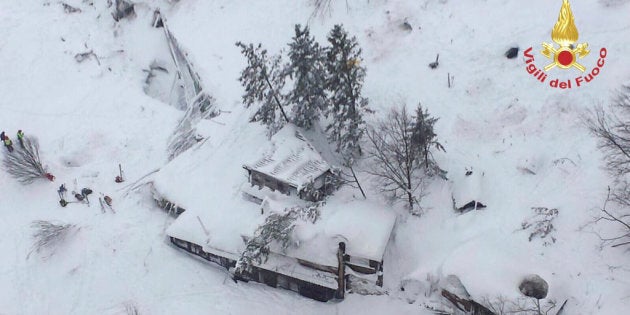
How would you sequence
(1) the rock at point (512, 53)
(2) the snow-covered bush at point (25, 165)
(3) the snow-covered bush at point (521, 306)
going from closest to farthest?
(3) the snow-covered bush at point (521, 306) < (1) the rock at point (512, 53) < (2) the snow-covered bush at point (25, 165)

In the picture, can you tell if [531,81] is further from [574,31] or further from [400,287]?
[400,287]

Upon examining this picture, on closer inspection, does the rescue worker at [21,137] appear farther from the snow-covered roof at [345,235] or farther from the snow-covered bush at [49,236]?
the snow-covered roof at [345,235]

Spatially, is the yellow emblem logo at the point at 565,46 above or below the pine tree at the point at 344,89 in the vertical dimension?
above

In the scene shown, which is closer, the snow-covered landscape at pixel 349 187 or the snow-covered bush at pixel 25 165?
the snow-covered landscape at pixel 349 187

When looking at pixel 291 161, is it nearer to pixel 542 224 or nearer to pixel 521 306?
pixel 542 224

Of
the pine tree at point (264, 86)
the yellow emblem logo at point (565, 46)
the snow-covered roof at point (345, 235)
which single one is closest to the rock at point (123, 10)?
the pine tree at point (264, 86)

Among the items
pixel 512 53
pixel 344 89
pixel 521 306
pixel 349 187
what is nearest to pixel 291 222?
pixel 349 187
